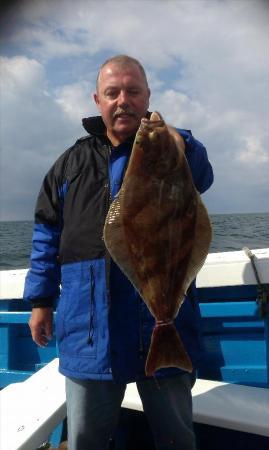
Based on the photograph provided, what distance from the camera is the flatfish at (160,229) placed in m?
2.14

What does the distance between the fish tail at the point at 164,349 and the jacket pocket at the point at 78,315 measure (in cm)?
47

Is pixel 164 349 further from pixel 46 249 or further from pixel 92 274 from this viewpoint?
pixel 46 249

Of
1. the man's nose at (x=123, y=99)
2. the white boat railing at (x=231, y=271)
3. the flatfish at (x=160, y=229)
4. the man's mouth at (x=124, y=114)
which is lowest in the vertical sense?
the white boat railing at (x=231, y=271)

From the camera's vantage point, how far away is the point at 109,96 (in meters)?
2.65

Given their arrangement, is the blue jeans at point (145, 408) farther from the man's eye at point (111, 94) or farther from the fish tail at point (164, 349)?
the man's eye at point (111, 94)

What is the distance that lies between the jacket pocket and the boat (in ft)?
2.39

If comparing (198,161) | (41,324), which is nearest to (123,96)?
(198,161)

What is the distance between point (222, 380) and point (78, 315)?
1946 mm

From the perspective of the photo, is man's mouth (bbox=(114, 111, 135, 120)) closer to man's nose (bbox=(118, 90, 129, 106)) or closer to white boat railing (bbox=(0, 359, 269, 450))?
man's nose (bbox=(118, 90, 129, 106))

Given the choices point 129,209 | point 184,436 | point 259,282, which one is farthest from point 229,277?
point 129,209

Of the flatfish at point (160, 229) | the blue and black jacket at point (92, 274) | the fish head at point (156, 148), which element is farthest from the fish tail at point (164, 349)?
the fish head at point (156, 148)

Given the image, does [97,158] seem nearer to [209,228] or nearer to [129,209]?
[129,209]

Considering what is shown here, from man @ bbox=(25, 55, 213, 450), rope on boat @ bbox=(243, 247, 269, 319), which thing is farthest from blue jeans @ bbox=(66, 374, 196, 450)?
rope on boat @ bbox=(243, 247, 269, 319)

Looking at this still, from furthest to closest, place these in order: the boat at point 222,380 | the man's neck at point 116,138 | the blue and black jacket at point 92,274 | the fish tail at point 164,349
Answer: the boat at point 222,380 → the man's neck at point 116,138 → the blue and black jacket at point 92,274 → the fish tail at point 164,349
